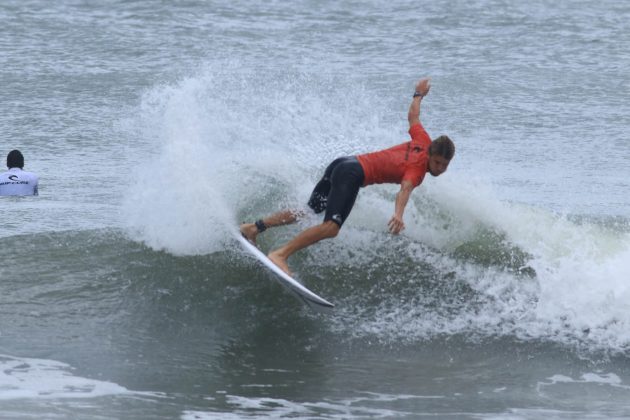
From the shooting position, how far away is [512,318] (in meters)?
8.61

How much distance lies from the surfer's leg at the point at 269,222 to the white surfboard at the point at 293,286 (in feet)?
0.39

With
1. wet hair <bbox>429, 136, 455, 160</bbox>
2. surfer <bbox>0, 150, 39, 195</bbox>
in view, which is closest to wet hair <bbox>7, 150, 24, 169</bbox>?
surfer <bbox>0, 150, 39, 195</bbox>

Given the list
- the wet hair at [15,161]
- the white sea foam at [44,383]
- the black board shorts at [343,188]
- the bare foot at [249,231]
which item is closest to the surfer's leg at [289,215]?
the bare foot at [249,231]

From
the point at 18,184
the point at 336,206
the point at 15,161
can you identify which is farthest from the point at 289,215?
the point at 15,161

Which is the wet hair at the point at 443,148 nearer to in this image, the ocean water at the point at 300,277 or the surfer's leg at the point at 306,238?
the surfer's leg at the point at 306,238

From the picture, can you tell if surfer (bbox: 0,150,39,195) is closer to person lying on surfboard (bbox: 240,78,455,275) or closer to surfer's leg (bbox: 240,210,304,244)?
surfer's leg (bbox: 240,210,304,244)

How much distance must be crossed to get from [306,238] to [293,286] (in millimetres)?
424

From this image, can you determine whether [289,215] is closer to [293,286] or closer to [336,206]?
[336,206]

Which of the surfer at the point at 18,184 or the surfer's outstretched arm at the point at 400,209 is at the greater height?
the surfer's outstretched arm at the point at 400,209

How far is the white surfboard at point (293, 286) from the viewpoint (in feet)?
27.0

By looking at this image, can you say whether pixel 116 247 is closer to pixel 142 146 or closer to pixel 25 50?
pixel 142 146

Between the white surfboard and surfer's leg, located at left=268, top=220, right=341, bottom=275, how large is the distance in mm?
83

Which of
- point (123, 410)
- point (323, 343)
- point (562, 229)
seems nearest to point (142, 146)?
point (562, 229)

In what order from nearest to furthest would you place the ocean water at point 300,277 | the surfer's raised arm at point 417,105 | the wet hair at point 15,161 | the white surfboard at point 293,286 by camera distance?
the ocean water at point 300,277, the white surfboard at point 293,286, the surfer's raised arm at point 417,105, the wet hair at point 15,161
